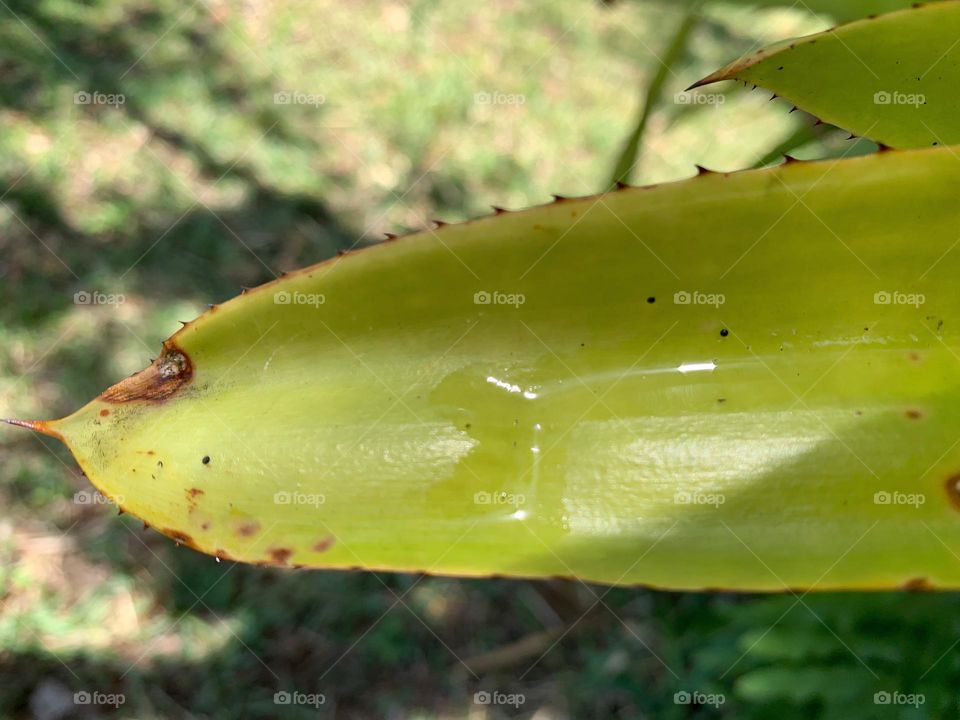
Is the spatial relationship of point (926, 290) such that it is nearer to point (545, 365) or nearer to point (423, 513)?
point (545, 365)

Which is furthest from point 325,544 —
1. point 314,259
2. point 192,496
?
point 314,259

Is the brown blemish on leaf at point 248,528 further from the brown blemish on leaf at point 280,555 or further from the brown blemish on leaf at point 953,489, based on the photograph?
A: the brown blemish on leaf at point 953,489

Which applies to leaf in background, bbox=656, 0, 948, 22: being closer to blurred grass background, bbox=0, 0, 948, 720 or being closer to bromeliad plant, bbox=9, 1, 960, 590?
blurred grass background, bbox=0, 0, 948, 720

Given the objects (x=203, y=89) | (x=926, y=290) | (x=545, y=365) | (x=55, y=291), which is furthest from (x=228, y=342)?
(x=203, y=89)

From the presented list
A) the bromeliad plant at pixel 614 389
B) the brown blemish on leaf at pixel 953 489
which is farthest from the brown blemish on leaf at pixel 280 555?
the brown blemish on leaf at pixel 953 489

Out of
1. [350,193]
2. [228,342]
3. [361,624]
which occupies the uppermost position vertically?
[228,342]

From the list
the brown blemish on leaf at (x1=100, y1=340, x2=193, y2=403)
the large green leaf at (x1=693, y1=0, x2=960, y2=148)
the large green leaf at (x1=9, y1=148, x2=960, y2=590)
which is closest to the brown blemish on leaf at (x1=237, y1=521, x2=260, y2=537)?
the large green leaf at (x1=9, y1=148, x2=960, y2=590)
